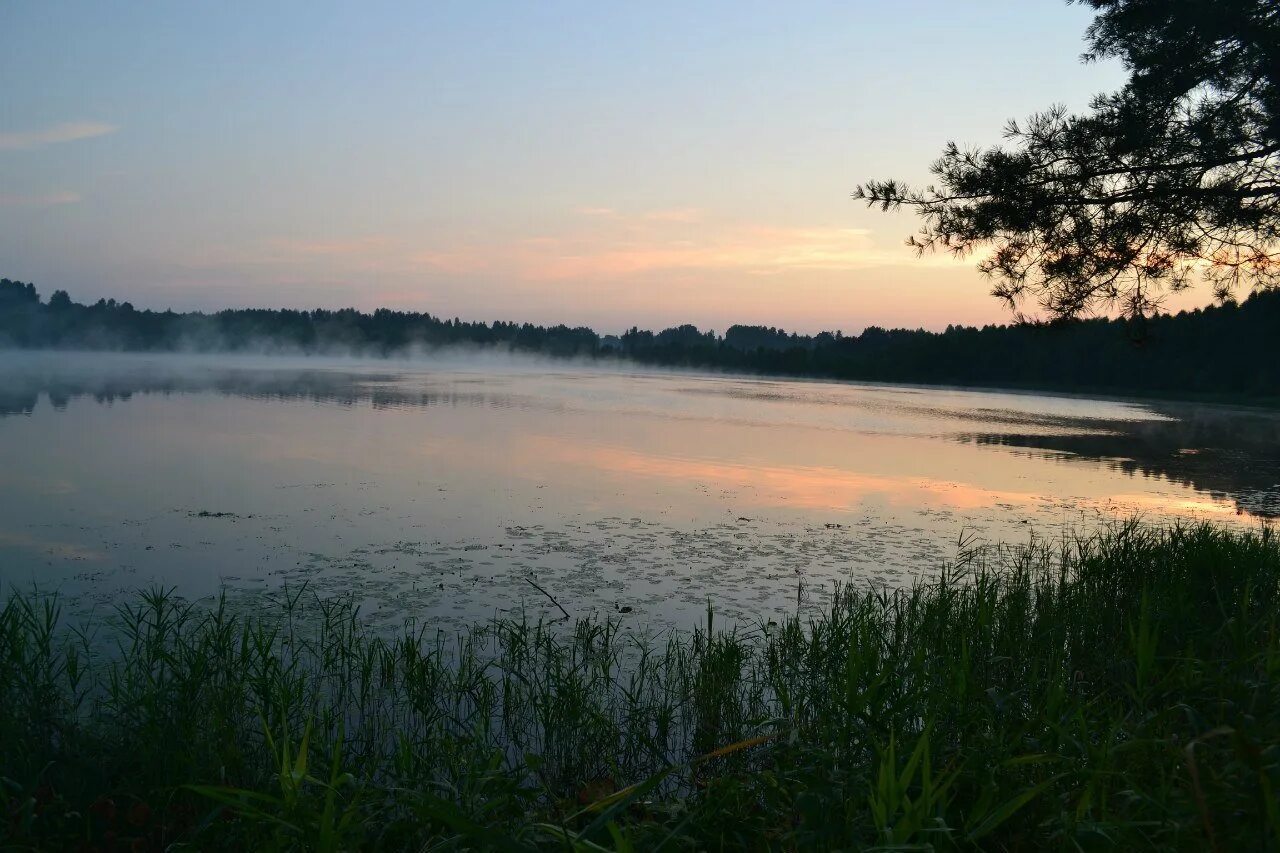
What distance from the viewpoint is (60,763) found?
424 cm

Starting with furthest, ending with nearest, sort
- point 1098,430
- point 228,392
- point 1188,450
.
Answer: point 228,392, point 1098,430, point 1188,450

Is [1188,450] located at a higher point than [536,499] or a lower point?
higher

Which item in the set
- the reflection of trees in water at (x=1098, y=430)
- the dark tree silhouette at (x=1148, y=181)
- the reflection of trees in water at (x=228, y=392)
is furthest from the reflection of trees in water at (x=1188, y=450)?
the reflection of trees in water at (x=228, y=392)

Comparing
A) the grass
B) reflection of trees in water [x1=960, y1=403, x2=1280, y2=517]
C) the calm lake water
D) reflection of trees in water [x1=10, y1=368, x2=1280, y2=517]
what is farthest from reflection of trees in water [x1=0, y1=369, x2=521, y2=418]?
the grass

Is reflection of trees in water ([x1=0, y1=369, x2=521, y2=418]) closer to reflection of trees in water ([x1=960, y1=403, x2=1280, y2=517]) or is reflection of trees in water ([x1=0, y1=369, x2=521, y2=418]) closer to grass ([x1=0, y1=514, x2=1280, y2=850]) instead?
reflection of trees in water ([x1=960, y1=403, x2=1280, y2=517])

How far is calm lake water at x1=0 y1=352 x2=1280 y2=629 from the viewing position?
9078mm

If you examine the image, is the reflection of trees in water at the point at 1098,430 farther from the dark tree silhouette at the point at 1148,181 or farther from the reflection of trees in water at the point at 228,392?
the dark tree silhouette at the point at 1148,181

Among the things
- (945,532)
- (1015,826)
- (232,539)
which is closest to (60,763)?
(1015,826)

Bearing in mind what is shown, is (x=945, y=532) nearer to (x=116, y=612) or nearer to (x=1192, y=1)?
(x=1192, y=1)

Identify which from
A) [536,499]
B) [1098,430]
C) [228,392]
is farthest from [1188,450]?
[228,392]

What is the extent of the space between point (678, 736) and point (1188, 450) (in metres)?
26.7

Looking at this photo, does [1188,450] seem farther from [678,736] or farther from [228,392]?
[228,392]

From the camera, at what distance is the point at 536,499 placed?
1443 cm

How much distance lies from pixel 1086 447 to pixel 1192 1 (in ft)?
69.5
